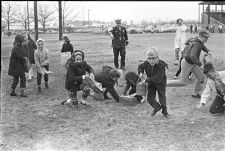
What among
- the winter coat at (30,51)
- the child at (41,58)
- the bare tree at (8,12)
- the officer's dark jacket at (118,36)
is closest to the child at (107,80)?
the child at (41,58)

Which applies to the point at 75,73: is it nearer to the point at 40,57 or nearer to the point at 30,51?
the point at 40,57

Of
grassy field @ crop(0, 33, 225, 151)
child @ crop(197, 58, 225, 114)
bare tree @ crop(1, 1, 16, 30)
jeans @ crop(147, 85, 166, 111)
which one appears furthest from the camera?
bare tree @ crop(1, 1, 16, 30)

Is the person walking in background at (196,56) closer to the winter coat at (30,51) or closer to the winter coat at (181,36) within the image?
the winter coat at (181,36)

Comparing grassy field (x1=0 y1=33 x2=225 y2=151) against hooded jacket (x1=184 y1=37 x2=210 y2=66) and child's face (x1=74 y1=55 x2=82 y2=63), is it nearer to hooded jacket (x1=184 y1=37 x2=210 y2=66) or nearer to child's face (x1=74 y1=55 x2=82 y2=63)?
hooded jacket (x1=184 y1=37 x2=210 y2=66)

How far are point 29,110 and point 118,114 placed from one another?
1.78 metres

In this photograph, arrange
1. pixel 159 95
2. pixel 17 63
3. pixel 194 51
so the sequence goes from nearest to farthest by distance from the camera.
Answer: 1. pixel 159 95
2. pixel 194 51
3. pixel 17 63

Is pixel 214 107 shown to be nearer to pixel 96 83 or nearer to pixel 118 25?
pixel 96 83

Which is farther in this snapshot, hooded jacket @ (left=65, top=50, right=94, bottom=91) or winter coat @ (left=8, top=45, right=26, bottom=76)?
winter coat @ (left=8, top=45, right=26, bottom=76)

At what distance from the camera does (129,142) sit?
16.7 feet

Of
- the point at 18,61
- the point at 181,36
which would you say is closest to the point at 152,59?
the point at 18,61

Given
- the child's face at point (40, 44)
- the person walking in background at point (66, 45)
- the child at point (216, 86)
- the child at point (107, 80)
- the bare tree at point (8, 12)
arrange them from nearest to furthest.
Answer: the child at point (216, 86)
the child at point (107, 80)
the child's face at point (40, 44)
the person walking in background at point (66, 45)
the bare tree at point (8, 12)

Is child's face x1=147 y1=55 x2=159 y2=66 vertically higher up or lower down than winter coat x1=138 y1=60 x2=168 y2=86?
higher up

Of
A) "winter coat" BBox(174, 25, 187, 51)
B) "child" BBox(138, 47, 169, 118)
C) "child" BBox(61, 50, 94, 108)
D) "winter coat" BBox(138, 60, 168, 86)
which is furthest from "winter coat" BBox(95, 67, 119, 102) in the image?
"winter coat" BBox(174, 25, 187, 51)

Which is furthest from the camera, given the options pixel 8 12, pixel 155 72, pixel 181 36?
pixel 8 12
